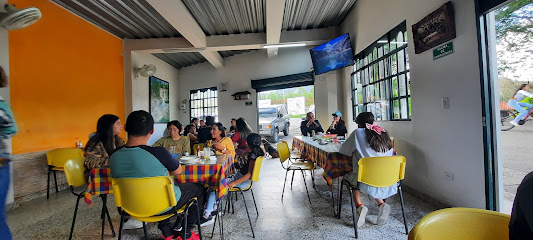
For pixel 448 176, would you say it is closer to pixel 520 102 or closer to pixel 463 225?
pixel 520 102

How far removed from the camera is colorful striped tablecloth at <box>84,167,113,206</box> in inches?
94.7

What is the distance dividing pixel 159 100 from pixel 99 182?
19.5ft

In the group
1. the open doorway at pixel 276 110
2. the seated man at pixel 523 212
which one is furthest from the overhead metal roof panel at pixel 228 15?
the seated man at pixel 523 212

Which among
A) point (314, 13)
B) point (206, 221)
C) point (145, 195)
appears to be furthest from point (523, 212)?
point (314, 13)

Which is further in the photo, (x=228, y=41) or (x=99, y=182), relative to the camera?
(x=228, y=41)

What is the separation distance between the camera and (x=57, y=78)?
4.46m

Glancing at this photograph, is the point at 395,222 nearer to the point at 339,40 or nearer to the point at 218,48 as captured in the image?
the point at 339,40

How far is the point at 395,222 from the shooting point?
2.72 m

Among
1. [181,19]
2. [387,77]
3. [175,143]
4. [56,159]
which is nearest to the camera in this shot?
[175,143]

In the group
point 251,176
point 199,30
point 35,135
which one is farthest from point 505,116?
point 35,135

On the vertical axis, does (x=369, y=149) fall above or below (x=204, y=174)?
above

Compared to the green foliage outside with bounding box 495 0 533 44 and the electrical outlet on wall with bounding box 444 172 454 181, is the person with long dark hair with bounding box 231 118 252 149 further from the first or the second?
the green foliage outside with bounding box 495 0 533 44

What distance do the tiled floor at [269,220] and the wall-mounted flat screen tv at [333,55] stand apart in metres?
3.25

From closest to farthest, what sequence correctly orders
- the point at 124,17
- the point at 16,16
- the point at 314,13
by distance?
the point at 16,16, the point at 124,17, the point at 314,13
